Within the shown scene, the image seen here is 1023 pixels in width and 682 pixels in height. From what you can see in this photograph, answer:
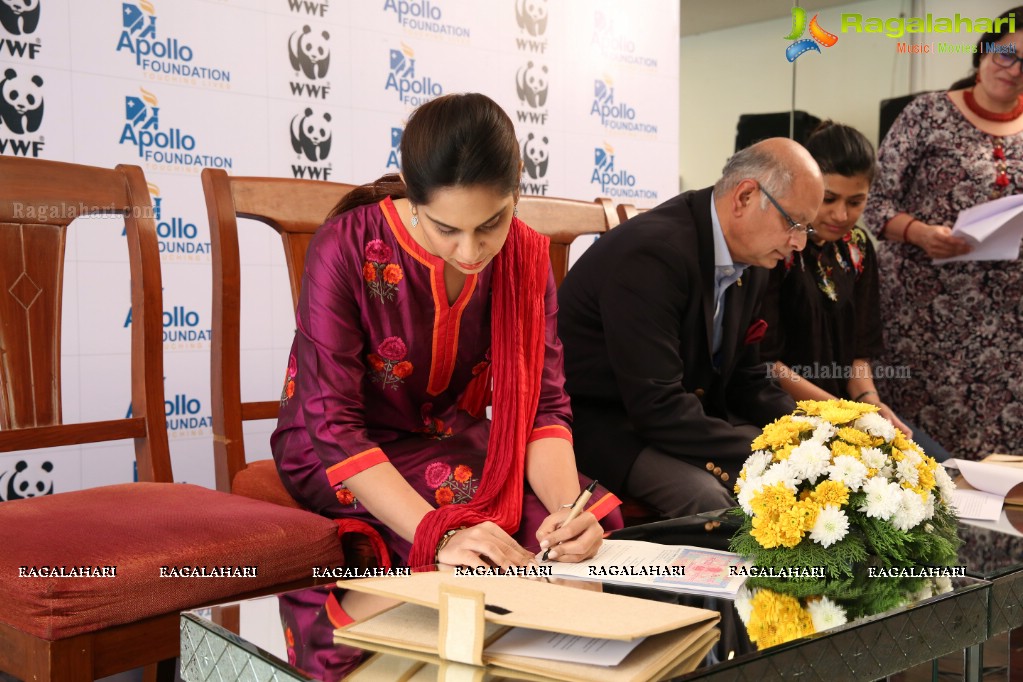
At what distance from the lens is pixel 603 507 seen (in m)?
1.55

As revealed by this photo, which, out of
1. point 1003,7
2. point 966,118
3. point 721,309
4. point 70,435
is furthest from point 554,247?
point 1003,7

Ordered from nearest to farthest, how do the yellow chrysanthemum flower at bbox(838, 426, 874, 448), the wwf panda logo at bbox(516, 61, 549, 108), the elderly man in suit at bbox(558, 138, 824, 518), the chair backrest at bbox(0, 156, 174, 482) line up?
the yellow chrysanthemum flower at bbox(838, 426, 874, 448) < the chair backrest at bbox(0, 156, 174, 482) < the elderly man in suit at bbox(558, 138, 824, 518) < the wwf panda logo at bbox(516, 61, 549, 108)

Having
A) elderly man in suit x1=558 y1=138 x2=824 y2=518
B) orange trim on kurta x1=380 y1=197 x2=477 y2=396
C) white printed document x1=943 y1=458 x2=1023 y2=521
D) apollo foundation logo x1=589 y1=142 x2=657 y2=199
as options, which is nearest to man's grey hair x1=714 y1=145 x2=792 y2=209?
elderly man in suit x1=558 y1=138 x2=824 y2=518

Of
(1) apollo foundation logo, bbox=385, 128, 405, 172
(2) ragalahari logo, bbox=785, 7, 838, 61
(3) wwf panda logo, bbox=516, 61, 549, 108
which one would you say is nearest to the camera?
(1) apollo foundation logo, bbox=385, 128, 405, 172

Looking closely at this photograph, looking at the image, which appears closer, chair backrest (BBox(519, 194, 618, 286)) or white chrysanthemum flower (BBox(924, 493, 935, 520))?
white chrysanthemum flower (BBox(924, 493, 935, 520))

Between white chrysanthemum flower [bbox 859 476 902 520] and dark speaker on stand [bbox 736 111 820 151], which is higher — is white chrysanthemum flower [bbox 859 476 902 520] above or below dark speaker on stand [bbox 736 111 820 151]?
below

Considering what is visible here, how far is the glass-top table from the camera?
35.9 inches

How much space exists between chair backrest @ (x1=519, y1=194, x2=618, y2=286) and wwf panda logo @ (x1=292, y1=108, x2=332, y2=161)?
892 mm

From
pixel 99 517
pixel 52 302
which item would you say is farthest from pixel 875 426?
pixel 52 302

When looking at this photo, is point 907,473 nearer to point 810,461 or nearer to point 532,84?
point 810,461

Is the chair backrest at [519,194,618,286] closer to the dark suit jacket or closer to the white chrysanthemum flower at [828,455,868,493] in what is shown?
the dark suit jacket

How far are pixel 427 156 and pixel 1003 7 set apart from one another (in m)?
5.33

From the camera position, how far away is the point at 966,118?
2.85 meters

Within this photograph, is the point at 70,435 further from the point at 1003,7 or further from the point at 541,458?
the point at 1003,7
